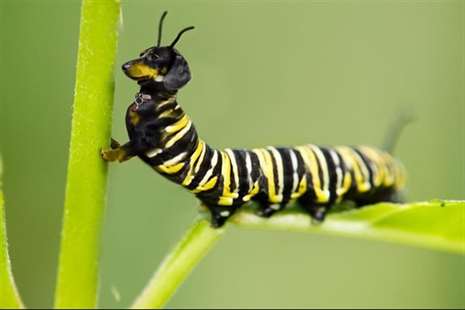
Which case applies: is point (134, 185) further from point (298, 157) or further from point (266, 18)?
point (266, 18)

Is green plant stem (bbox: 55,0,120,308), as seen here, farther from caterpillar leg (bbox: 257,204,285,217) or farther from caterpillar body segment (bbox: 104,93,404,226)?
caterpillar leg (bbox: 257,204,285,217)

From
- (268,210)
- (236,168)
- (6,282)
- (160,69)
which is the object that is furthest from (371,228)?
(6,282)

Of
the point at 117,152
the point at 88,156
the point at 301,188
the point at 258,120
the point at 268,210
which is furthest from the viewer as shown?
the point at 258,120

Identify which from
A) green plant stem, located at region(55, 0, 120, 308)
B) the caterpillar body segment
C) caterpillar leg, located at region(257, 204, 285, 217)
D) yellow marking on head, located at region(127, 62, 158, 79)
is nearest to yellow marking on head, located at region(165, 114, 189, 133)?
the caterpillar body segment

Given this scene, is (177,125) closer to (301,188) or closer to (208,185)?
(208,185)

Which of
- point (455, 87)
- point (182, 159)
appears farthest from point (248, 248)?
point (455, 87)
